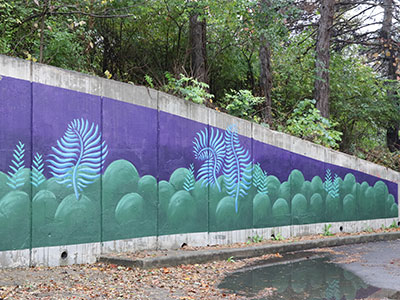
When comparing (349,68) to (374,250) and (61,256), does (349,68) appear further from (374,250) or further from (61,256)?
(61,256)

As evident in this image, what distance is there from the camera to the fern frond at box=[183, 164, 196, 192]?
10.8m

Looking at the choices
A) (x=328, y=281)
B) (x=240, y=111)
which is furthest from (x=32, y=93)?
(x=240, y=111)

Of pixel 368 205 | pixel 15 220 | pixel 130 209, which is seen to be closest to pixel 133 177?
pixel 130 209

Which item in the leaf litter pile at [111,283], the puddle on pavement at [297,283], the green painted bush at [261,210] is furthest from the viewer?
the green painted bush at [261,210]

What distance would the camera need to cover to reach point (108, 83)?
9.31 m

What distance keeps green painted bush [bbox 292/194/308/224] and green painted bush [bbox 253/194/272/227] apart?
3.40ft

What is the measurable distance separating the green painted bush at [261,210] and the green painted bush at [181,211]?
7.34ft

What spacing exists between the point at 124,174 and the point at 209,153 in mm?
2667

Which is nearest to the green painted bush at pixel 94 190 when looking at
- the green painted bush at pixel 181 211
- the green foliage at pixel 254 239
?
the green painted bush at pixel 181 211

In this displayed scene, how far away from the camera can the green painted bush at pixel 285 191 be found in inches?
528

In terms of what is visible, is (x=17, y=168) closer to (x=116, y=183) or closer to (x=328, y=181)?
(x=116, y=183)

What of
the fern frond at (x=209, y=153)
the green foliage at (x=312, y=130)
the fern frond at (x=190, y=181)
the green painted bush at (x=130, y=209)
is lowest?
the green painted bush at (x=130, y=209)

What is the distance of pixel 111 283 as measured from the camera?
734 cm

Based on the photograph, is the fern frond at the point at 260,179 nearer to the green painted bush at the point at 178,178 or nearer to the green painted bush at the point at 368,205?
the green painted bush at the point at 178,178
